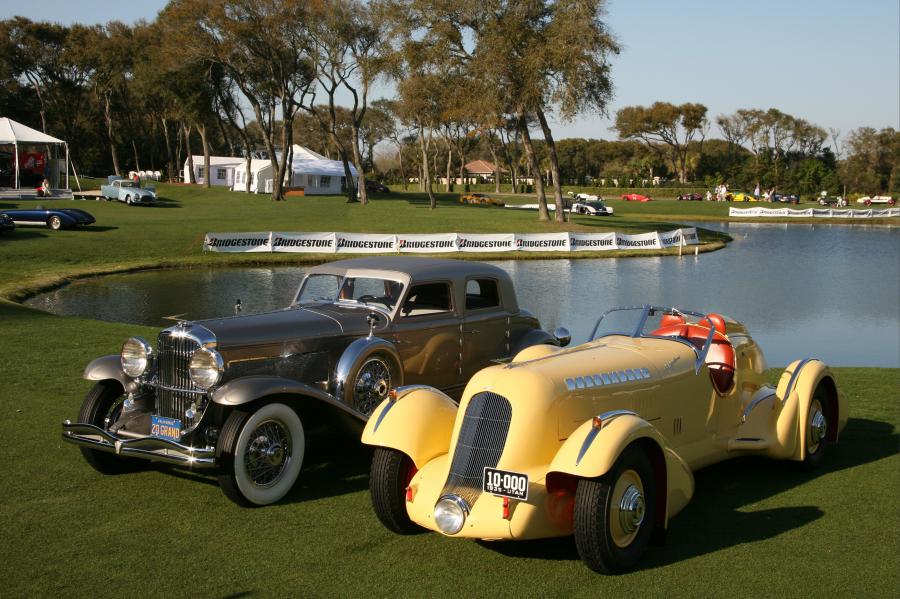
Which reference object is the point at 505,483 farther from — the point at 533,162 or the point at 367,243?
the point at 533,162

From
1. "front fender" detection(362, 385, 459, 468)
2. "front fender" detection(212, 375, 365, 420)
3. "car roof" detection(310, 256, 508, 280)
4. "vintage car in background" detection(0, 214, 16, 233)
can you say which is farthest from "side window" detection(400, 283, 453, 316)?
"vintage car in background" detection(0, 214, 16, 233)

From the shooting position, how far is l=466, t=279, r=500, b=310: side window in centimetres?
970

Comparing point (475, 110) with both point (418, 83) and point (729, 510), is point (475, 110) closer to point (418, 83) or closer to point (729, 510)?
point (418, 83)

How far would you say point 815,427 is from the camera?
7.74m

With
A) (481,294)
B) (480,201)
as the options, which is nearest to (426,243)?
(481,294)

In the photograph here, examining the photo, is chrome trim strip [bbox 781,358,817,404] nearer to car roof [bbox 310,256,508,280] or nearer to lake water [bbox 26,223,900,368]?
car roof [bbox 310,256,508,280]

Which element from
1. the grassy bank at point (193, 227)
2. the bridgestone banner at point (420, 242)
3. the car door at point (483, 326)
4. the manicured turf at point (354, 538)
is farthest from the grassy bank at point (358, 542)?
the bridgestone banner at point (420, 242)

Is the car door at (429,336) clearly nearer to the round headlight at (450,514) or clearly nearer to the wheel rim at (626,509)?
the round headlight at (450,514)

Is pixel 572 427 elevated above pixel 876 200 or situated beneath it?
situated beneath

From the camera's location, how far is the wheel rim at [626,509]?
17.7 feet

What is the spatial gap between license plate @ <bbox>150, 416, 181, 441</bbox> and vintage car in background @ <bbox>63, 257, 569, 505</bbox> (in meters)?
0.01

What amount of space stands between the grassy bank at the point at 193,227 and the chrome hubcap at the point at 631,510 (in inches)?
843

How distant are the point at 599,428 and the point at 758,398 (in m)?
2.83

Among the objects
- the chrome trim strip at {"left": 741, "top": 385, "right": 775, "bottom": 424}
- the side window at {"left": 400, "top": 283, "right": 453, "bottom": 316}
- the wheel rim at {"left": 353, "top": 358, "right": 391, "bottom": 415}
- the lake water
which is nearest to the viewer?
the chrome trim strip at {"left": 741, "top": 385, "right": 775, "bottom": 424}
